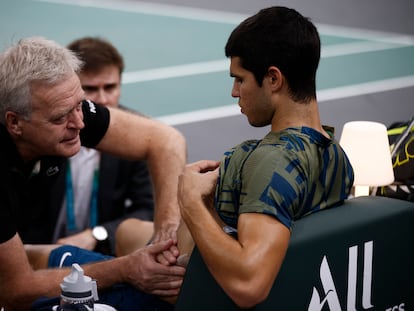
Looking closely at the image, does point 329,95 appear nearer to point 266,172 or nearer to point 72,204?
point 72,204

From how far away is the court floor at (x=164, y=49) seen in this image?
5.11 meters

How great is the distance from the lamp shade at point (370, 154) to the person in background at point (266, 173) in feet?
2.16

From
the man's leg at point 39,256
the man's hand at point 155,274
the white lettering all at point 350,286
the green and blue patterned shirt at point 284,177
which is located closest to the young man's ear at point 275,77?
the green and blue patterned shirt at point 284,177

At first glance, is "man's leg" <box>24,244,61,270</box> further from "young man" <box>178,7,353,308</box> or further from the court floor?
the court floor

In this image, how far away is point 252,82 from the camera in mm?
1918

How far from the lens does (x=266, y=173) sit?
5.90 feet

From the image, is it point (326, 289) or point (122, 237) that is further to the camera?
point (122, 237)

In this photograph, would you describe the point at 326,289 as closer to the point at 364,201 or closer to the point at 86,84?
the point at 364,201

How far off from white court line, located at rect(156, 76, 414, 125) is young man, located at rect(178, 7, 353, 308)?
125 inches

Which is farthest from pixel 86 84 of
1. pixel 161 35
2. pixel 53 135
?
pixel 161 35

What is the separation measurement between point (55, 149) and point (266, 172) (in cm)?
99

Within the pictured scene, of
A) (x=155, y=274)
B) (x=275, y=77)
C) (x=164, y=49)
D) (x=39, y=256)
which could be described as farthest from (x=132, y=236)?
(x=164, y=49)

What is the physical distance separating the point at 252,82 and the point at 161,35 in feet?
11.8

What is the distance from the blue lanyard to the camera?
140 inches
